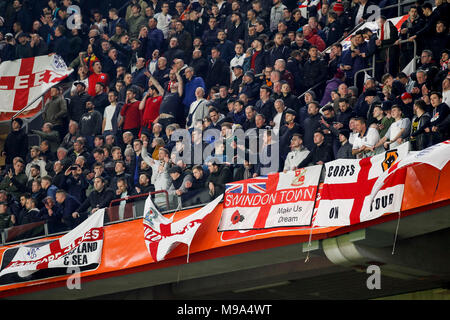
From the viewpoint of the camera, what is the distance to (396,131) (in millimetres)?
11258

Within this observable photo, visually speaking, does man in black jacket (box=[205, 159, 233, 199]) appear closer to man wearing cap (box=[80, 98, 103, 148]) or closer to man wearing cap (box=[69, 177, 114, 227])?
man wearing cap (box=[69, 177, 114, 227])

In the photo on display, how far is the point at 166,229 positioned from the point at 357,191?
3.25m

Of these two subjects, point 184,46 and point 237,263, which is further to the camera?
point 184,46

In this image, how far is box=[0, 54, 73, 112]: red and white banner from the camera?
20.0m

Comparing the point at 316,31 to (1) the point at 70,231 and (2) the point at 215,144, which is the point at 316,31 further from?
(1) the point at 70,231

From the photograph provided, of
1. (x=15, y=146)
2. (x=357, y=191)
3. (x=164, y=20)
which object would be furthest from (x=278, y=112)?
(x=15, y=146)

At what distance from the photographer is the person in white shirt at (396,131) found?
11.1 metres

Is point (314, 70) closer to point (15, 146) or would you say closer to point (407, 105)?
point (407, 105)

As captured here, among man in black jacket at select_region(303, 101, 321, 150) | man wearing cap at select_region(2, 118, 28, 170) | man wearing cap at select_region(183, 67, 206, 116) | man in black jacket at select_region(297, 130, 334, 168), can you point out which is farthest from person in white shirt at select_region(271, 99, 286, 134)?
man wearing cap at select_region(2, 118, 28, 170)

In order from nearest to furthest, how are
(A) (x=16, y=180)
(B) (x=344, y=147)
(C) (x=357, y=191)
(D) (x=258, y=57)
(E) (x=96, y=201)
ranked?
(C) (x=357, y=191), (B) (x=344, y=147), (E) (x=96, y=201), (D) (x=258, y=57), (A) (x=16, y=180)

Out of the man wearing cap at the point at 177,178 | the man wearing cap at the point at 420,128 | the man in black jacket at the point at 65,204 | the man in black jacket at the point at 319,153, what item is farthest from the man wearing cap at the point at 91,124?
the man wearing cap at the point at 420,128

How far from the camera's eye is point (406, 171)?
10055 mm
